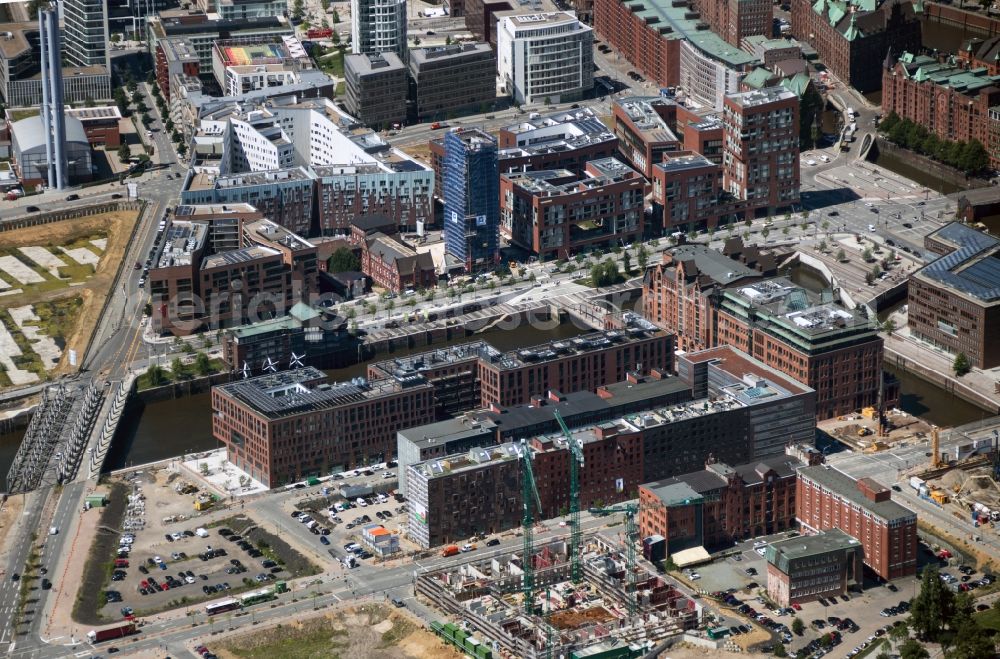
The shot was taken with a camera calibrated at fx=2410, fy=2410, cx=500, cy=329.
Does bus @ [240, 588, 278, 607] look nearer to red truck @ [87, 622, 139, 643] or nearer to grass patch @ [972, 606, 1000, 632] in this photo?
red truck @ [87, 622, 139, 643]

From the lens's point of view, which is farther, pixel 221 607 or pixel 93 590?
pixel 93 590

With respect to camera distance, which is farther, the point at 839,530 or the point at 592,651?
the point at 839,530

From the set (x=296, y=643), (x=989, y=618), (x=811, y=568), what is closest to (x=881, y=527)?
(x=811, y=568)

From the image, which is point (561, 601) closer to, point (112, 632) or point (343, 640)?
point (343, 640)

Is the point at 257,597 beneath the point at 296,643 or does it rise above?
above

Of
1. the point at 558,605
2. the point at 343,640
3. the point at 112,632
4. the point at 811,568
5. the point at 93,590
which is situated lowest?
the point at 343,640

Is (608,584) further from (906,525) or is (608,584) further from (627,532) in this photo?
(906,525)

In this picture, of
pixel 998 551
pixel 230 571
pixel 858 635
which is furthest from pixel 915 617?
pixel 230 571
